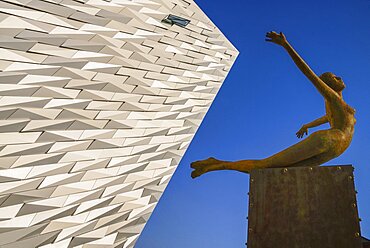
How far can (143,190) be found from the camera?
9461mm

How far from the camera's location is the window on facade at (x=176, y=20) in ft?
33.3

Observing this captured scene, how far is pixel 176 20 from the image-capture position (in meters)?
10.3

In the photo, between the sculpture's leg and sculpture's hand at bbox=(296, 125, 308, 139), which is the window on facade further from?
the sculpture's leg

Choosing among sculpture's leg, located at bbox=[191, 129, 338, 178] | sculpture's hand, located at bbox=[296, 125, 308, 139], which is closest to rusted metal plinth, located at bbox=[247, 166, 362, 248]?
sculpture's leg, located at bbox=[191, 129, 338, 178]

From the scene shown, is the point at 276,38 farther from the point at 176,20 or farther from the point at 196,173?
the point at 176,20

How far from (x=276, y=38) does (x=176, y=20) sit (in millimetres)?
8419

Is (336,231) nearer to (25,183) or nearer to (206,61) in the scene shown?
(25,183)

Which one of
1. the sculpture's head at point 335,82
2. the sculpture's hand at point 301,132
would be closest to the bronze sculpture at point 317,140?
the sculpture's head at point 335,82

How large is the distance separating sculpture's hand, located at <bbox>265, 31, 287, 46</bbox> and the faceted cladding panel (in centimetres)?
547

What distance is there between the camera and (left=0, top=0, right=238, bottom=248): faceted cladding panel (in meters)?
6.18

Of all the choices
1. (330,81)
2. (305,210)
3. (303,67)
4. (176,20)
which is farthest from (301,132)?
(176,20)

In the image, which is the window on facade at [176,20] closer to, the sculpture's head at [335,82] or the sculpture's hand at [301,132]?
the sculpture's hand at [301,132]

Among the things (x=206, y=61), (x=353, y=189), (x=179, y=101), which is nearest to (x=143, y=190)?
(x=179, y=101)

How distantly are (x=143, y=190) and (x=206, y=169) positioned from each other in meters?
7.26
